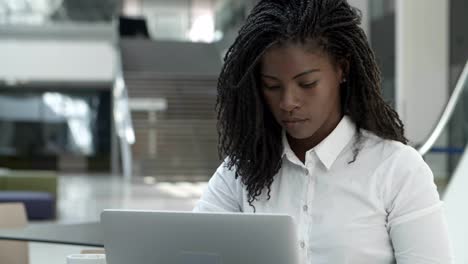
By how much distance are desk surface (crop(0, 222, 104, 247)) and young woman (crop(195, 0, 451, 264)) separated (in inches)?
64.6

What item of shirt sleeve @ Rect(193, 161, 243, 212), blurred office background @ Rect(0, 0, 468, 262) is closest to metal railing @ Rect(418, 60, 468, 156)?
blurred office background @ Rect(0, 0, 468, 262)

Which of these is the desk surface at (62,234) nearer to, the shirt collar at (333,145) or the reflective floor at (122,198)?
the shirt collar at (333,145)

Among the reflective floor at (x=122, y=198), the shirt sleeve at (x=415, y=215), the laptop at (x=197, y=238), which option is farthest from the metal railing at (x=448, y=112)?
the laptop at (x=197, y=238)

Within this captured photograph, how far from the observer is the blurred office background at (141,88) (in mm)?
14602

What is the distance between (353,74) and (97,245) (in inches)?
72.2

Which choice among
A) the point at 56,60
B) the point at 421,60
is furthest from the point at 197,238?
the point at 56,60

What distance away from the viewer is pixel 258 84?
73.1 inches

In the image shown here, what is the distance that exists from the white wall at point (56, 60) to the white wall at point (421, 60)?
463 inches

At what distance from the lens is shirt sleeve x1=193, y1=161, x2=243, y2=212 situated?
2004mm

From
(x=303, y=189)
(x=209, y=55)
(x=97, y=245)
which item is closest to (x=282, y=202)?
(x=303, y=189)

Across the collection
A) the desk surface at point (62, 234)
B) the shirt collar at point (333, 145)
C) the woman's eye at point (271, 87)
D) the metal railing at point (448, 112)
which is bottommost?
the desk surface at point (62, 234)

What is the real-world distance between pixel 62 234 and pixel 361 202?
2.18 meters

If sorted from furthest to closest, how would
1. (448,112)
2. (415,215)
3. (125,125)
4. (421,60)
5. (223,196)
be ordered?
(125,125)
(421,60)
(448,112)
(223,196)
(415,215)

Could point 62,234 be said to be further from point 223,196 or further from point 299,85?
point 299,85
